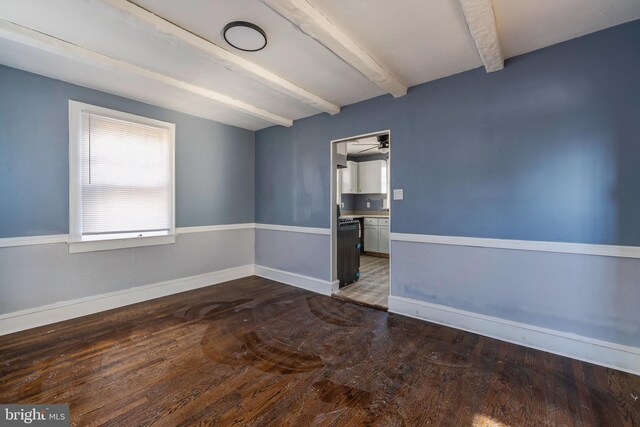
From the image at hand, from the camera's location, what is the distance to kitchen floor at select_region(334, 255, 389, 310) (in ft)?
11.5

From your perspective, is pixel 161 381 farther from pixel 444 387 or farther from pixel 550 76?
pixel 550 76

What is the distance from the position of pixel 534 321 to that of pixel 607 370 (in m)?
0.50

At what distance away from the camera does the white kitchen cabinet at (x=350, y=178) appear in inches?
260

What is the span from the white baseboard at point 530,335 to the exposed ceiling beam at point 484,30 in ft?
7.74

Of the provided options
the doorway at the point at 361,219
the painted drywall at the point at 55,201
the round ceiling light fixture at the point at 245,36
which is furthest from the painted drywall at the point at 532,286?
the painted drywall at the point at 55,201

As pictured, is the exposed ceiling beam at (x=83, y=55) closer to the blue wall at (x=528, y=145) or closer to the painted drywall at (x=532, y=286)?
the blue wall at (x=528, y=145)

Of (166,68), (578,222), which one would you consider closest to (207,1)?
(166,68)

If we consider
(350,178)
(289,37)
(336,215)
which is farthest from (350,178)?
(289,37)

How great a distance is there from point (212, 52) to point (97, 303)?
10.1 feet

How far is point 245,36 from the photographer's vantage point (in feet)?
7.04

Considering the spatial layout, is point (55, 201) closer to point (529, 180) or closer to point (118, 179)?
point (118, 179)

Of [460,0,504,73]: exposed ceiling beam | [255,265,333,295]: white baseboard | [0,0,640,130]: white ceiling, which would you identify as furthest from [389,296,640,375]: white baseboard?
[0,0,640,130]: white ceiling

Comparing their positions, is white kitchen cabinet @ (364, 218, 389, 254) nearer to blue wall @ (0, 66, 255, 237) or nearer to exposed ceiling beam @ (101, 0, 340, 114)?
exposed ceiling beam @ (101, 0, 340, 114)

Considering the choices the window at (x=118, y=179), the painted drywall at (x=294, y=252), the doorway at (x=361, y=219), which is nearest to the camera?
the window at (x=118, y=179)
